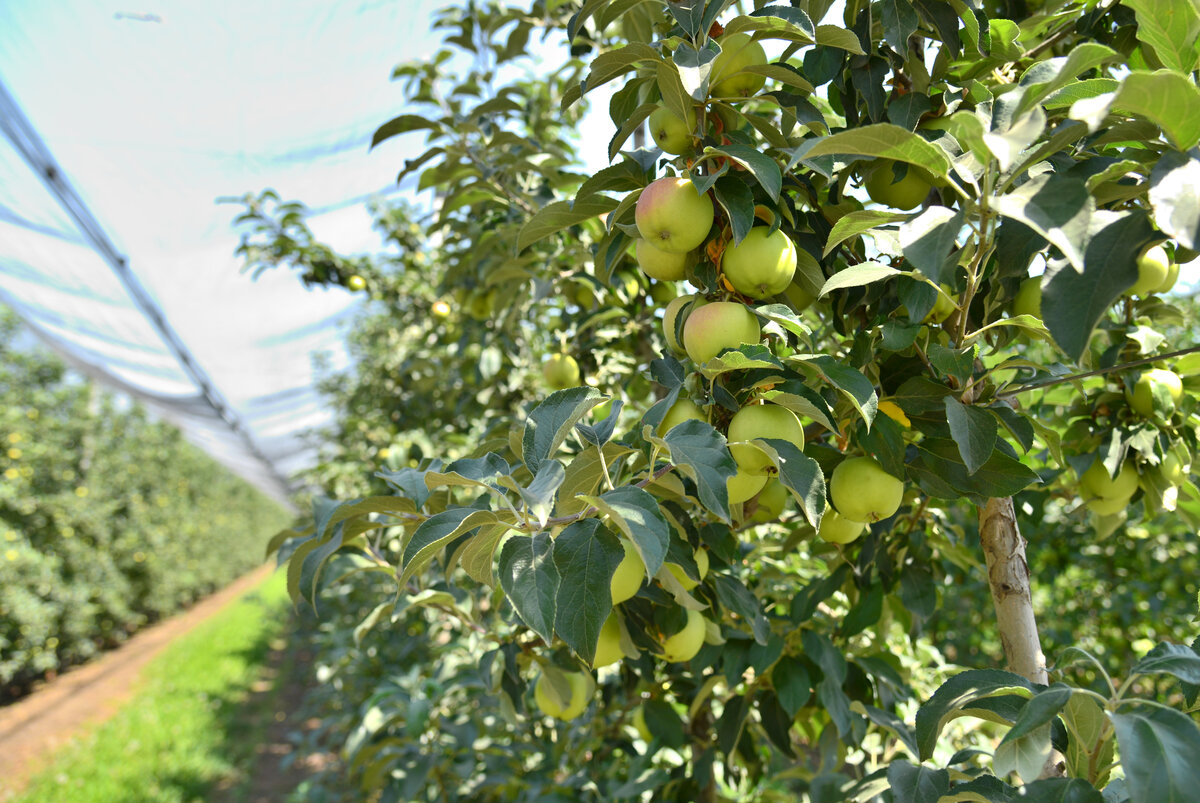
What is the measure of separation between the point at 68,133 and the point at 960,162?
3.75m

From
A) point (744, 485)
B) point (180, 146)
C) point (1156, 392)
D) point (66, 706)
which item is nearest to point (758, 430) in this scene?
point (744, 485)

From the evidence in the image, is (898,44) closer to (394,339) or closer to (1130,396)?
(1130,396)

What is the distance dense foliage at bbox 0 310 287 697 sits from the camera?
562 cm

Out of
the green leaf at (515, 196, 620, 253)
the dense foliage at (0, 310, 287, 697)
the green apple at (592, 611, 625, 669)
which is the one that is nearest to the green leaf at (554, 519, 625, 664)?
the green apple at (592, 611, 625, 669)

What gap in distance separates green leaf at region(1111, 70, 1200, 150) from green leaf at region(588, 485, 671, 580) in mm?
383

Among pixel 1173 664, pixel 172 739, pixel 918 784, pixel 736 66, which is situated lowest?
pixel 172 739

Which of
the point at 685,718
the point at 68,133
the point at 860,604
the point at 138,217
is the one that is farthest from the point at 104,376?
the point at 860,604

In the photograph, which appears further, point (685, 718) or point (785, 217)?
point (685, 718)

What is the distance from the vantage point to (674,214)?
65cm

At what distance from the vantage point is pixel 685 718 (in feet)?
4.62

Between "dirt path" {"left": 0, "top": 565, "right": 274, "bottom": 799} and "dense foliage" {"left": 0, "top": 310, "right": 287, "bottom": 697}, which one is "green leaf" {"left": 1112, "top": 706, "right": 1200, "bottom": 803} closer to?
"dirt path" {"left": 0, "top": 565, "right": 274, "bottom": 799}

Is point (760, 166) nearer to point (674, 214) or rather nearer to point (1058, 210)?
point (674, 214)

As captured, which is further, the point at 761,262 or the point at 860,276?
the point at 761,262

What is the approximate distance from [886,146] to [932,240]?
0.08m
